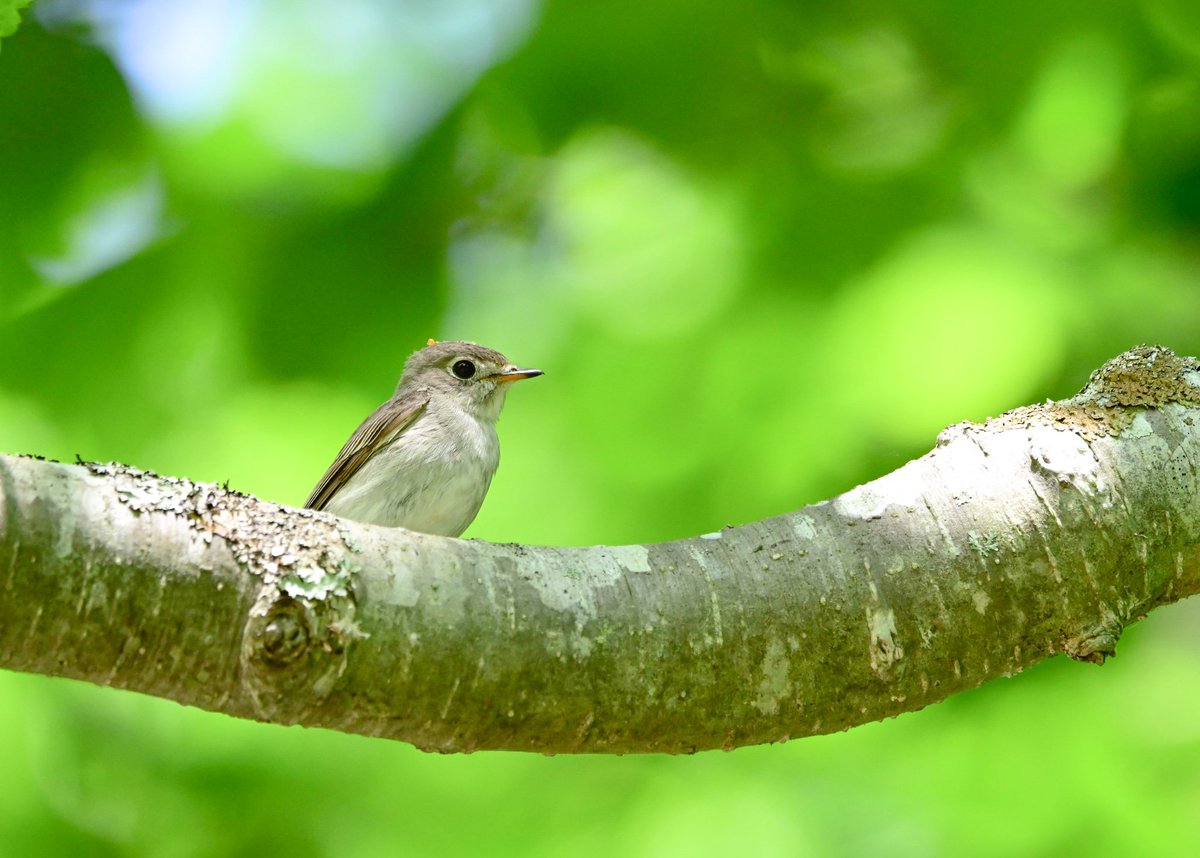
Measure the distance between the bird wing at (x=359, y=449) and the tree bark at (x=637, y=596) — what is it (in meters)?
2.22

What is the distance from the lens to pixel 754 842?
3840 millimetres

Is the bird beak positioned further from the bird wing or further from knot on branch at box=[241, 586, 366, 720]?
knot on branch at box=[241, 586, 366, 720]

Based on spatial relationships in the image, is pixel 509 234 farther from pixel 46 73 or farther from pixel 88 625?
pixel 88 625

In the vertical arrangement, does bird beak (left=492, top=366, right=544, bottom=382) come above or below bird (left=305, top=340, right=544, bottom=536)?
above

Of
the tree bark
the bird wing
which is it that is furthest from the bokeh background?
the tree bark

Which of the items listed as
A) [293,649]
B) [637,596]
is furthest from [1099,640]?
[293,649]

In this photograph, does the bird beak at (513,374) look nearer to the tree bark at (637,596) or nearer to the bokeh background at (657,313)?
the bokeh background at (657,313)

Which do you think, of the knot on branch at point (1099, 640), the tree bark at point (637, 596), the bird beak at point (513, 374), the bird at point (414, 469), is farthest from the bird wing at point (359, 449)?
the knot on branch at point (1099, 640)

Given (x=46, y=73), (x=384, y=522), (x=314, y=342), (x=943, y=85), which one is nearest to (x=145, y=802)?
(x=384, y=522)

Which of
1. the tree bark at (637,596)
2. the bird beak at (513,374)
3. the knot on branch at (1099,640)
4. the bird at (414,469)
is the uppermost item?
the tree bark at (637,596)

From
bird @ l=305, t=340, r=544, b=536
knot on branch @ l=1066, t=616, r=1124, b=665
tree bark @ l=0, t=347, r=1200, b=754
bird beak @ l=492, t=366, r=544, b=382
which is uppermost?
tree bark @ l=0, t=347, r=1200, b=754

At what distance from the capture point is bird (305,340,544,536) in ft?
14.1

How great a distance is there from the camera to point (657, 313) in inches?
167

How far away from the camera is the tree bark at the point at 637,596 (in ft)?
5.98
